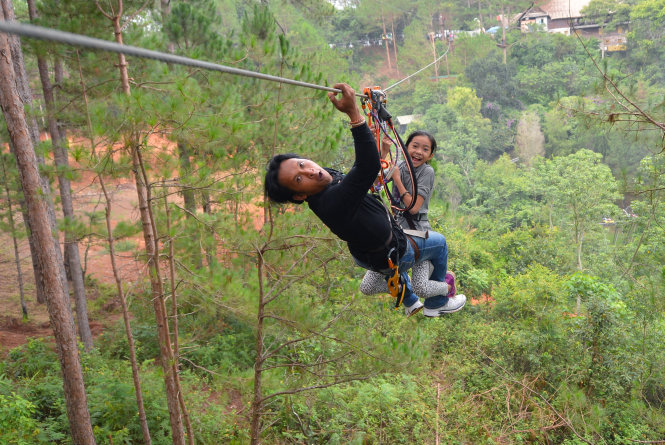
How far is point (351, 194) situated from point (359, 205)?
6.4 inches

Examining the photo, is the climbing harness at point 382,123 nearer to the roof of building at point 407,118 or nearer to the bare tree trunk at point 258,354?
the bare tree trunk at point 258,354

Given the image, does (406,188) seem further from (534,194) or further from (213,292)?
(534,194)

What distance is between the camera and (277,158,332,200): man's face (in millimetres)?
2096

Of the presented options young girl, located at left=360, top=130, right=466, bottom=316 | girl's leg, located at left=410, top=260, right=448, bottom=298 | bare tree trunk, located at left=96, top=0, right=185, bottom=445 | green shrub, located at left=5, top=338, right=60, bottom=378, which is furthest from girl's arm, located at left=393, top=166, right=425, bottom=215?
green shrub, located at left=5, top=338, right=60, bottom=378

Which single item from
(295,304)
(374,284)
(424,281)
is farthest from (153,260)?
(424,281)

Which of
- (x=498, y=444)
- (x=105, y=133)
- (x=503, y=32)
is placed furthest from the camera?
(x=503, y=32)

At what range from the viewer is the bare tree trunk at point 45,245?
4.46 meters

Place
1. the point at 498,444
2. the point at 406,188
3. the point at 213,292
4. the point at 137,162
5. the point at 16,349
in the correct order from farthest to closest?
the point at 16,349 → the point at 498,444 → the point at 213,292 → the point at 137,162 → the point at 406,188

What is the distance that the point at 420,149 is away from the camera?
304cm

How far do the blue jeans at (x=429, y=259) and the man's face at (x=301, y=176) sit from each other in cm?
82

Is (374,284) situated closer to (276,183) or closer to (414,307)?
(414,307)

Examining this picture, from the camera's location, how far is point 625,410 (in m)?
8.61

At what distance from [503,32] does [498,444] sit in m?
39.6

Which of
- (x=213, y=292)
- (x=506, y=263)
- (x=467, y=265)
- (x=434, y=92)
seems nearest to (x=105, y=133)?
(x=213, y=292)
